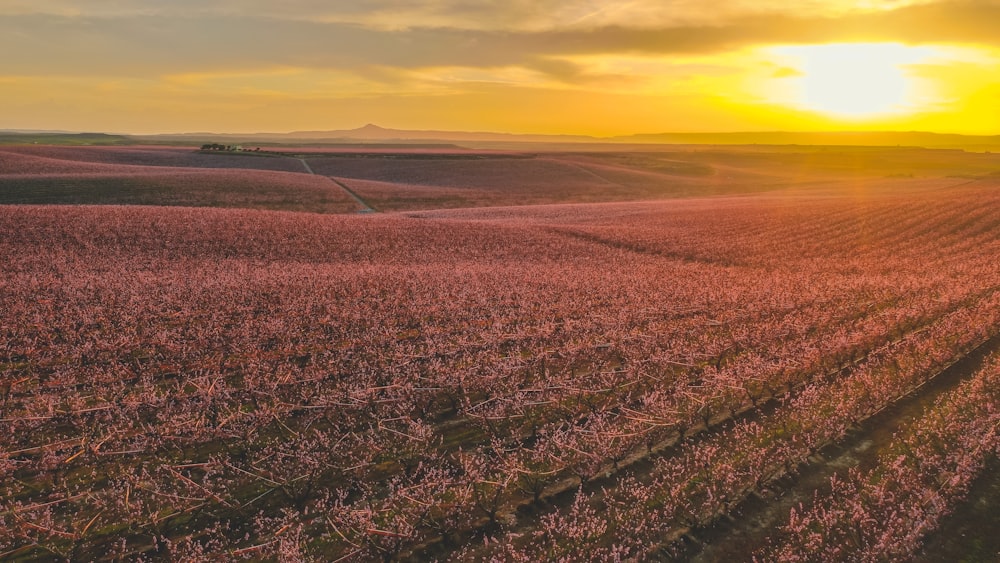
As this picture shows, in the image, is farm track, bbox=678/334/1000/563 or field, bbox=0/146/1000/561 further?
field, bbox=0/146/1000/561

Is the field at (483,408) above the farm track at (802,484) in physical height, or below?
above

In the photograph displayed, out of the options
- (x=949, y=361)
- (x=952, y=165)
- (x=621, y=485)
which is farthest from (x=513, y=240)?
(x=952, y=165)

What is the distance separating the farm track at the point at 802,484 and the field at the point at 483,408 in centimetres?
5

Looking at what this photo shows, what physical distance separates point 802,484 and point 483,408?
582 centimetres

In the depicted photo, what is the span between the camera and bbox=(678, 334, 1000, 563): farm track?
7387 millimetres

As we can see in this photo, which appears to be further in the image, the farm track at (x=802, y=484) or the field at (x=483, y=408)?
the field at (x=483, y=408)

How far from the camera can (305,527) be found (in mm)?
7641

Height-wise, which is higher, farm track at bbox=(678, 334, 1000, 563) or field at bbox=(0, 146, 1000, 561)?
field at bbox=(0, 146, 1000, 561)

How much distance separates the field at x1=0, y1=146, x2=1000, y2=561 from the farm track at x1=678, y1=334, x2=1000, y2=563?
0.05m

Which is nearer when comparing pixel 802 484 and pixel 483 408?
pixel 802 484

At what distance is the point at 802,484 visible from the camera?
8.73m

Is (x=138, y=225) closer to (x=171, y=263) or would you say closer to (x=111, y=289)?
(x=171, y=263)

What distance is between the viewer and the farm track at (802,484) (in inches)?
291

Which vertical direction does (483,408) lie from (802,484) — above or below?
above
